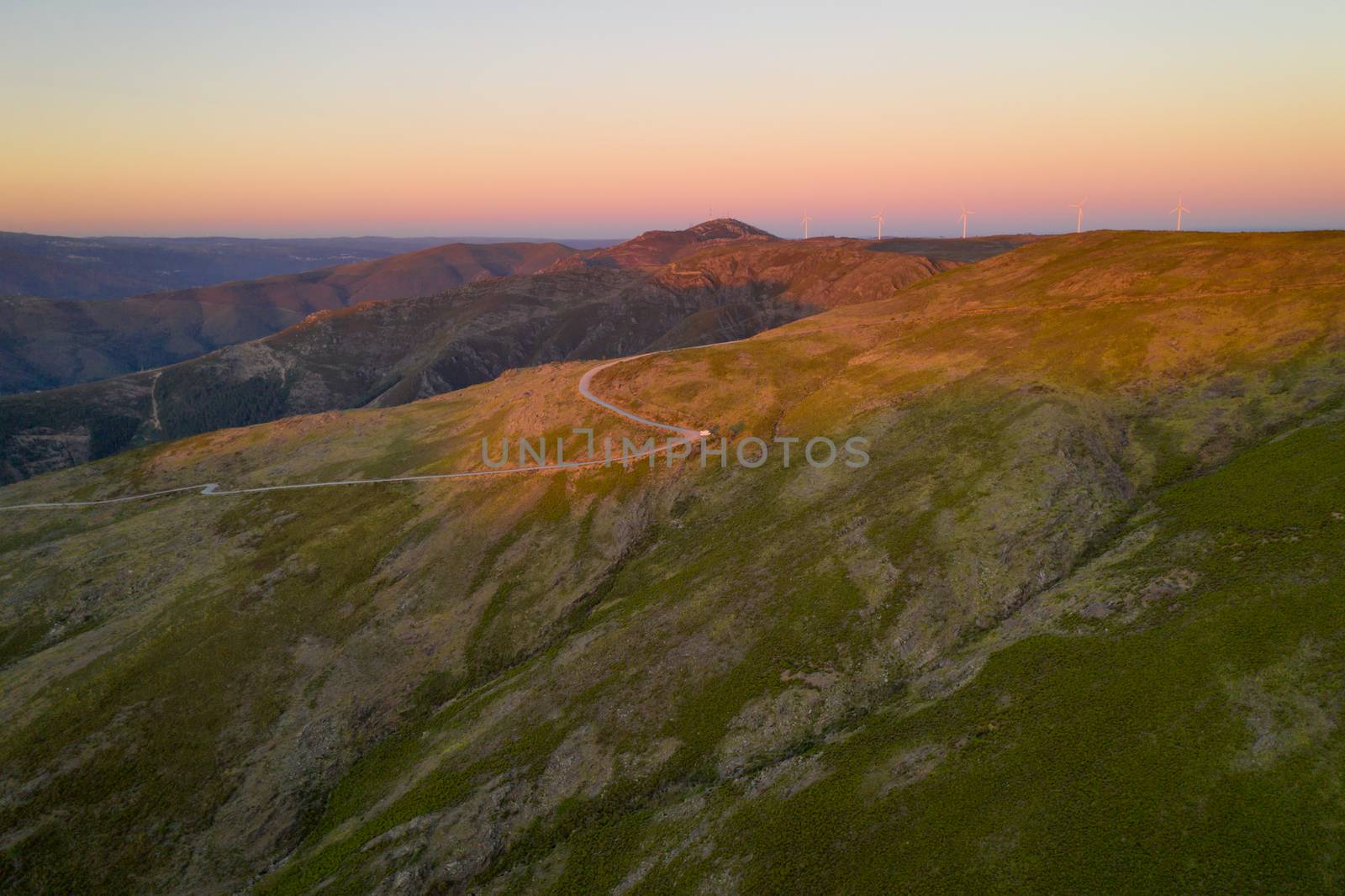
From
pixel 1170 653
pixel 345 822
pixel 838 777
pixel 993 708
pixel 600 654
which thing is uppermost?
pixel 1170 653

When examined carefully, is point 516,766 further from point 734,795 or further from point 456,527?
point 456,527

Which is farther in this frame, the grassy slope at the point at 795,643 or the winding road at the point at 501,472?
the winding road at the point at 501,472

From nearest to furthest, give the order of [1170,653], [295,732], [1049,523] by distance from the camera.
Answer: [1170,653], [1049,523], [295,732]

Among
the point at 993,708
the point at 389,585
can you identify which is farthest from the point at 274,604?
the point at 993,708

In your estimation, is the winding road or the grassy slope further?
the winding road
